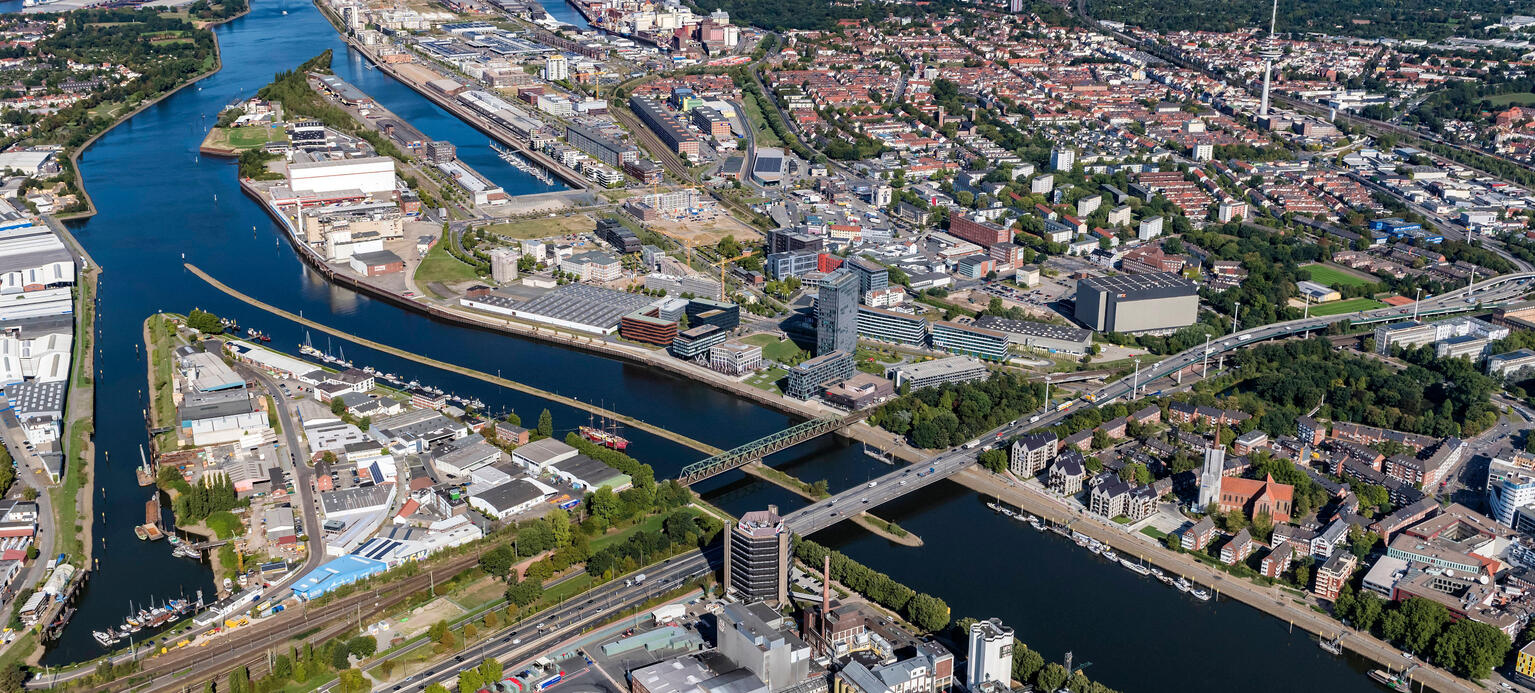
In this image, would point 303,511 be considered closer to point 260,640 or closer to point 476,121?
point 260,640

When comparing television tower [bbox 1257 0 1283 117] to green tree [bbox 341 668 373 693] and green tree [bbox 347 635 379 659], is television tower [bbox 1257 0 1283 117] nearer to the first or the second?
green tree [bbox 347 635 379 659]

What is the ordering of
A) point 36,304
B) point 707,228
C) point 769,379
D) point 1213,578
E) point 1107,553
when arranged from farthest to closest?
point 707,228 < point 36,304 < point 769,379 < point 1107,553 < point 1213,578

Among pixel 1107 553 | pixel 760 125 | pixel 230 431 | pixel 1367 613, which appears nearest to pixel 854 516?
pixel 1107 553

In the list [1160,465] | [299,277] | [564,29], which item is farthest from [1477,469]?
[564,29]

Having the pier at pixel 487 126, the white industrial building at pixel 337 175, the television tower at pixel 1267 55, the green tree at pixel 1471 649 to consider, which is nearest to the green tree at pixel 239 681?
the green tree at pixel 1471 649

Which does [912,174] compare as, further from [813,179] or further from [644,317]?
[644,317]

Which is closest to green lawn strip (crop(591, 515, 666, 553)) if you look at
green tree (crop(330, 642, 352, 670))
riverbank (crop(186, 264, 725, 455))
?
riverbank (crop(186, 264, 725, 455))
